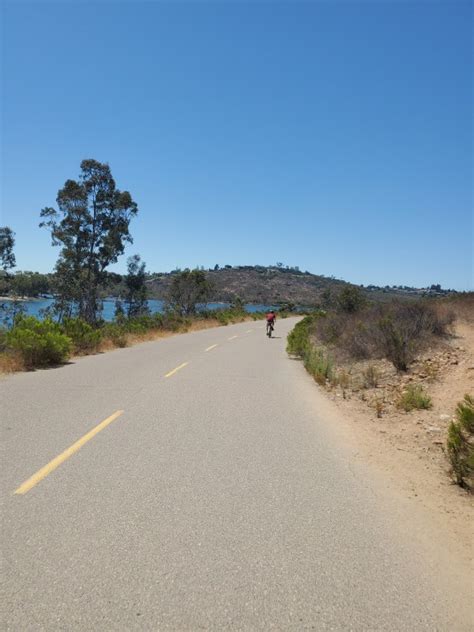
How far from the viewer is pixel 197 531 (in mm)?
4008

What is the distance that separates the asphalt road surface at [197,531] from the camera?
3.01m

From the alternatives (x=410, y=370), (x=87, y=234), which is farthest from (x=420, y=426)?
(x=87, y=234)

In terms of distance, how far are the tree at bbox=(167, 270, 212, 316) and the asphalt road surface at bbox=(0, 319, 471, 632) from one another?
47.6 metres

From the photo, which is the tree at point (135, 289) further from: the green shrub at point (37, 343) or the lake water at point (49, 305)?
the green shrub at point (37, 343)

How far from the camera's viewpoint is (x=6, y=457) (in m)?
5.84

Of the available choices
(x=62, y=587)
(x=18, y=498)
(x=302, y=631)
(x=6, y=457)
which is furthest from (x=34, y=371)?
(x=302, y=631)

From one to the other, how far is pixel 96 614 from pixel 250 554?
123cm

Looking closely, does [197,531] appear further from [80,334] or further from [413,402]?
[80,334]

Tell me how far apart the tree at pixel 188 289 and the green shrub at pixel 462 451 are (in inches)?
1941

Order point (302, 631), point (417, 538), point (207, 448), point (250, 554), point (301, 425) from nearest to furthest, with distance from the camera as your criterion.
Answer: point (302, 631)
point (250, 554)
point (417, 538)
point (207, 448)
point (301, 425)

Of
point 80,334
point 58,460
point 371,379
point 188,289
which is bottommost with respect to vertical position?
point 58,460

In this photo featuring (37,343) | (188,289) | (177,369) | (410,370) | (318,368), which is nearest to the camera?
(410,370)

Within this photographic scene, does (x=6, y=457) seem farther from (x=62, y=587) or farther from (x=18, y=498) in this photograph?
(x=62, y=587)

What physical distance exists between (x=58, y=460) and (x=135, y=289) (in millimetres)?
55292
